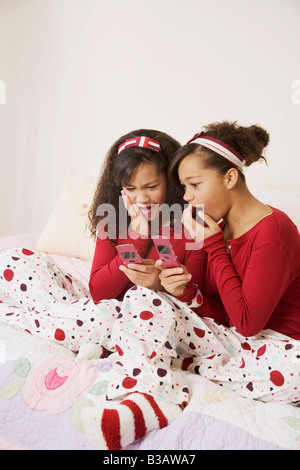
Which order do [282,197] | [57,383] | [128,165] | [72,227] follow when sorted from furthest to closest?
1. [72,227]
2. [282,197]
3. [128,165]
4. [57,383]

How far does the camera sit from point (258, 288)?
0.92 metres

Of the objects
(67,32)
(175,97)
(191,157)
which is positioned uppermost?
(67,32)

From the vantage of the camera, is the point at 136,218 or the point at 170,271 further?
the point at 136,218

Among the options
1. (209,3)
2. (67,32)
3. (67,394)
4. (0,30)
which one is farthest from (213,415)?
(0,30)

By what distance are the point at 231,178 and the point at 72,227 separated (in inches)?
40.4

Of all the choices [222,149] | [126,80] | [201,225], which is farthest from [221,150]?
[126,80]

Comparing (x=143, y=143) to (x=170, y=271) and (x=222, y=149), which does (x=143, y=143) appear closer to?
(x=222, y=149)

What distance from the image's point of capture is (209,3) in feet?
6.33

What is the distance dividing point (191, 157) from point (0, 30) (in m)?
2.15

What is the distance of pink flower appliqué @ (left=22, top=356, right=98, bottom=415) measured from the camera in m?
0.85

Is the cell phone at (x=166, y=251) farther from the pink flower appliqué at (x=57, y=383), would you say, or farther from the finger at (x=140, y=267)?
the pink flower appliqué at (x=57, y=383)

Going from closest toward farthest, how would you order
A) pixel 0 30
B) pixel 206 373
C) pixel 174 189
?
pixel 206 373
pixel 174 189
pixel 0 30

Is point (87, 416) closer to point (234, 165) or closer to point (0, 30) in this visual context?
point (234, 165)

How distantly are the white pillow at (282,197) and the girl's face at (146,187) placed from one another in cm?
54
